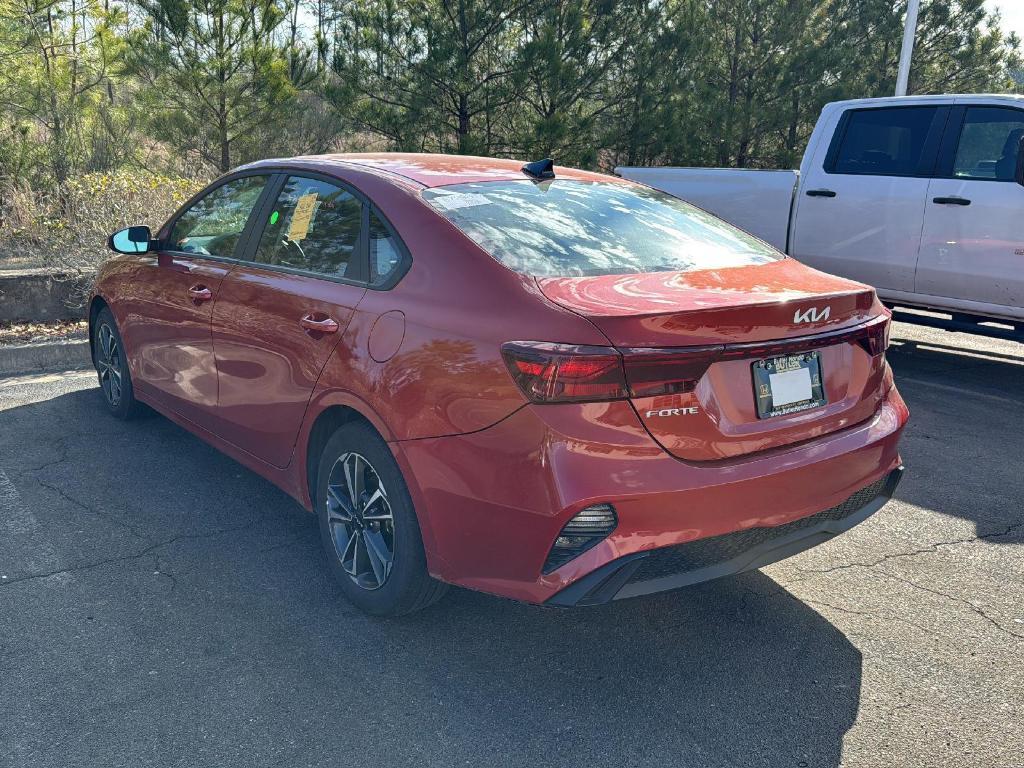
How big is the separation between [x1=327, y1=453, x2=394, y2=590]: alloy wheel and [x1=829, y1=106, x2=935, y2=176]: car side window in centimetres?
536

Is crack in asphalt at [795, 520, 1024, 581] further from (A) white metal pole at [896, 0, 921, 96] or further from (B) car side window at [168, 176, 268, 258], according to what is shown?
(A) white metal pole at [896, 0, 921, 96]

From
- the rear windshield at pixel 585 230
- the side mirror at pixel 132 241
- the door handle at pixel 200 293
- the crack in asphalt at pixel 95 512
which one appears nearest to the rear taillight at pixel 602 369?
the rear windshield at pixel 585 230

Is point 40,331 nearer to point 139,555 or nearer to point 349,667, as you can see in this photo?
point 139,555

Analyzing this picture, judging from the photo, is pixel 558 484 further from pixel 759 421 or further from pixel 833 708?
pixel 833 708

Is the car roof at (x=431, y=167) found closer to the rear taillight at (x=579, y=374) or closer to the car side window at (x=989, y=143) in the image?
the rear taillight at (x=579, y=374)

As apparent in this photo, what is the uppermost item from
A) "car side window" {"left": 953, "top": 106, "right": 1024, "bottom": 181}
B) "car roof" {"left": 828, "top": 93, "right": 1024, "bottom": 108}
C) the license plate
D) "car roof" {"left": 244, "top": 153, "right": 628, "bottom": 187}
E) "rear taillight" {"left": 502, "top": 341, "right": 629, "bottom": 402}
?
"car roof" {"left": 828, "top": 93, "right": 1024, "bottom": 108}

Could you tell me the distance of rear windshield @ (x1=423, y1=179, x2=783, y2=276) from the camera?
10.5ft

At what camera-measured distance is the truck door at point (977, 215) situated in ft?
21.2

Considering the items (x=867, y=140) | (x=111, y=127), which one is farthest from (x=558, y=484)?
(x=111, y=127)

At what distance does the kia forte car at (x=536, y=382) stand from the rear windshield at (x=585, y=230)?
13mm

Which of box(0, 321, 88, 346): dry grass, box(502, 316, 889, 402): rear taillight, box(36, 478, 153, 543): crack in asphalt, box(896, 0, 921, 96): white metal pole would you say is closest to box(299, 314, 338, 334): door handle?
box(502, 316, 889, 402): rear taillight

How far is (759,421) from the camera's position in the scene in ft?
9.59

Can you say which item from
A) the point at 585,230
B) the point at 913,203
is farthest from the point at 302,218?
the point at 913,203

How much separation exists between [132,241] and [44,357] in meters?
2.65
